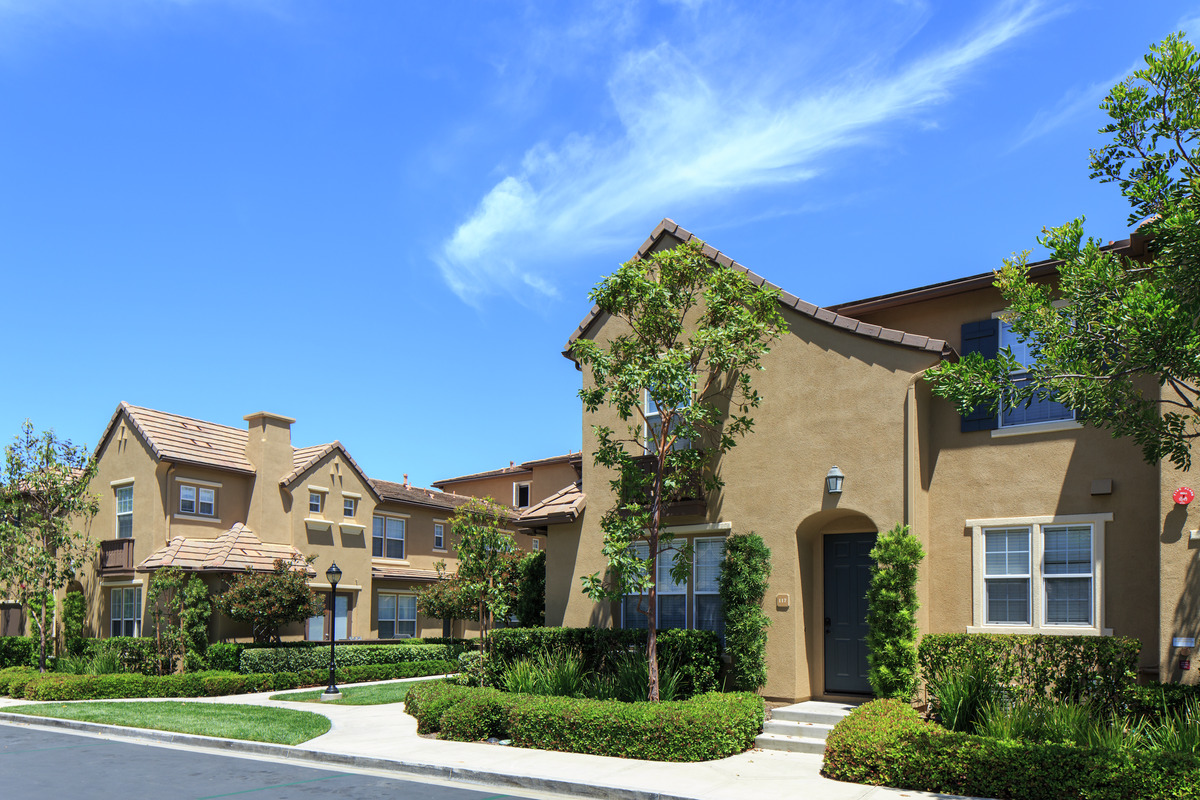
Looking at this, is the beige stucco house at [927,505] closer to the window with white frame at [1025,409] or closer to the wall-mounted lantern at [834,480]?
the window with white frame at [1025,409]

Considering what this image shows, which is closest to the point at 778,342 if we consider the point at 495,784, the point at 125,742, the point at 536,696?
the point at 536,696

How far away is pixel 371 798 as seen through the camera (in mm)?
10055

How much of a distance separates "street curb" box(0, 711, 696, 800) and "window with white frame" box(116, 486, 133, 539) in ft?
36.5

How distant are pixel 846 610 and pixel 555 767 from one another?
5.95m

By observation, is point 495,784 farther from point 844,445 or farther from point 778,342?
point 778,342

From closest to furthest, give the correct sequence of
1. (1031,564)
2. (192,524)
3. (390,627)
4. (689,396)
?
1. (1031,564)
2. (689,396)
3. (192,524)
4. (390,627)

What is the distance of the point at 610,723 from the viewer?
12406 millimetres

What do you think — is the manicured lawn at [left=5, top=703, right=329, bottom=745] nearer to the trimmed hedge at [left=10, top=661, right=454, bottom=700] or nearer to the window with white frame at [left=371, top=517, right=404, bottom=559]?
the trimmed hedge at [left=10, top=661, right=454, bottom=700]

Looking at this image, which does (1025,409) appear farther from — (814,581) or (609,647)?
(609,647)

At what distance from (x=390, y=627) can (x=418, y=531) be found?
4041 millimetres

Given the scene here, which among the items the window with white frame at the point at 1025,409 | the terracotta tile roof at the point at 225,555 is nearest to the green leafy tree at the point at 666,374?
the window with white frame at the point at 1025,409

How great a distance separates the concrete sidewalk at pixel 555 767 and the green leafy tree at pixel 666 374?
8.29 ft

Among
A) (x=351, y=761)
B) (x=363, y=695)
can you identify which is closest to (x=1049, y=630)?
(x=351, y=761)

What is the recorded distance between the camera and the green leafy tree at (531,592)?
1962 centimetres
